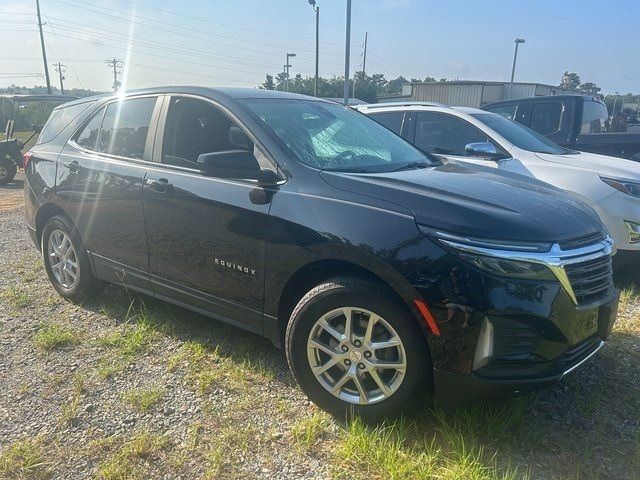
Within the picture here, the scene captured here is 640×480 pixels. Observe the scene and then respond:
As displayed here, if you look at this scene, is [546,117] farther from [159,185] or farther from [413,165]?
[159,185]

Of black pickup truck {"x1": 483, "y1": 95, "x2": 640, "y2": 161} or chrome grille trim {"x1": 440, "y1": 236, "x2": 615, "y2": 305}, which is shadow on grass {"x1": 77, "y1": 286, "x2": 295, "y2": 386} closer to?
chrome grille trim {"x1": 440, "y1": 236, "x2": 615, "y2": 305}

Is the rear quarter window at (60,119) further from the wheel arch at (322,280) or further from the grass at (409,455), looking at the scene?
the grass at (409,455)

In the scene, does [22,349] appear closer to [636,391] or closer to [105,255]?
[105,255]

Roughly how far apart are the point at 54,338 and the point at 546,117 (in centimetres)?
706

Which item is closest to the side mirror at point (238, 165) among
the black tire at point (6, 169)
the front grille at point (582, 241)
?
the front grille at point (582, 241)

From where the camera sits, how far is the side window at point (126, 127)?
3.72 m

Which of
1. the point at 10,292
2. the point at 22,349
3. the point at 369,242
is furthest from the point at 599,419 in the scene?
the point at 10,292

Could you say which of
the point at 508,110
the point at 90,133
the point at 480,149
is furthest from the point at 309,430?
the point at 508,110

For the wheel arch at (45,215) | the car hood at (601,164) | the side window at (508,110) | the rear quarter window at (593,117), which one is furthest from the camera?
the side window at (508,110)

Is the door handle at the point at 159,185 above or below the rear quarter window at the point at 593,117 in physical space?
below

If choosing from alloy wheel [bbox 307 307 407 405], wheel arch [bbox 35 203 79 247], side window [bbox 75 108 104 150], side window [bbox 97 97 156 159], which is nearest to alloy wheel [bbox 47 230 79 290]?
wheel arch [bbox 35 203 79 247]

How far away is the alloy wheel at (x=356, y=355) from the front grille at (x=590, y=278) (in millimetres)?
856

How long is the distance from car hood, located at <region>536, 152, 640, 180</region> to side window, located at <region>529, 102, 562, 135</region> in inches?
80.1

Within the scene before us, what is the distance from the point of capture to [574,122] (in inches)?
291
